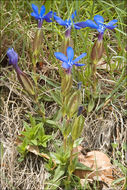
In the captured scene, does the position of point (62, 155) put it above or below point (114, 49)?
below

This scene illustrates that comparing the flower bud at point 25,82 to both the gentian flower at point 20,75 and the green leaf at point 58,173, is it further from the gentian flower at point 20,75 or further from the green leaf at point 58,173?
the green leaf at point 58,173

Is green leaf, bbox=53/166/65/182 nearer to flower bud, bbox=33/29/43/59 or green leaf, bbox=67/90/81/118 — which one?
green leaf, bbox=67/90/81/118

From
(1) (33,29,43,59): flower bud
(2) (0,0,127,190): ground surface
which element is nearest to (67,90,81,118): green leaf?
(2) (0,0,127,190): ground surface

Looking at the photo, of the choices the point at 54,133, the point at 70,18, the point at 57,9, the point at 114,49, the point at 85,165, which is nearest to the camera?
the point at 70,18

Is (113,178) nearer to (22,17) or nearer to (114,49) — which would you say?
(114,49)

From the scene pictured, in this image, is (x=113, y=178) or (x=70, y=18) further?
(x=113, y=178)

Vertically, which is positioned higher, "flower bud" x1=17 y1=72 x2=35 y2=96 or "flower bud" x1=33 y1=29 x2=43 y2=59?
"flower bud" x1=33 y1=29 x2=43 y2=59

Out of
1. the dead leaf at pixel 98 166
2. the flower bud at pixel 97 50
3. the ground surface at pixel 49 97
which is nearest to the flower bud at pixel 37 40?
the ground surface at pixel 49 97

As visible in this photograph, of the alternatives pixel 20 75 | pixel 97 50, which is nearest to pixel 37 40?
pixel 20 75

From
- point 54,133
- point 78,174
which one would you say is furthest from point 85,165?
point 54,133
